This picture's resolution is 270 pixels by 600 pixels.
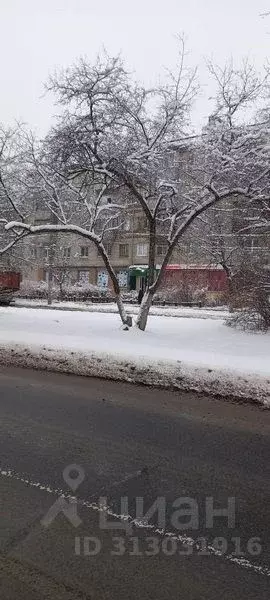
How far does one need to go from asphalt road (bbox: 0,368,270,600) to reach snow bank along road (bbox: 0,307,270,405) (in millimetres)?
1359

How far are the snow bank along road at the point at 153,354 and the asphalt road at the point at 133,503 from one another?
136cm

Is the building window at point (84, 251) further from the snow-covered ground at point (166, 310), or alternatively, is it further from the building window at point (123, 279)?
the snow-covered ground at point (166, 310)

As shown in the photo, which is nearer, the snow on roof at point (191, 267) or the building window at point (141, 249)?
the snow on roof at point (191, 267)

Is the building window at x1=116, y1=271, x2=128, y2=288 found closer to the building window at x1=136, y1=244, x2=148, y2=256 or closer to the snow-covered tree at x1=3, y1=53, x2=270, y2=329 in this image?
the building window at x1=136, y1=244, x2=148, y2=256

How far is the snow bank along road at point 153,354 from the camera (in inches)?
335

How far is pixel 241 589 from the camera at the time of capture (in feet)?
9.47

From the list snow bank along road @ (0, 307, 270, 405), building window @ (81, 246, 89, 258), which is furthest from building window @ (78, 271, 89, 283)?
snow bank along road @ (0, 307, 270, 405)

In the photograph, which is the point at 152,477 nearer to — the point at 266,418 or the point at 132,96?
the point at 266,418

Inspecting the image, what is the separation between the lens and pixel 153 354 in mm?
10422

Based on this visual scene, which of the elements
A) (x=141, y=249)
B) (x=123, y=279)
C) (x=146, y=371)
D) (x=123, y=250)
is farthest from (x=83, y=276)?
(x=146, y=371)

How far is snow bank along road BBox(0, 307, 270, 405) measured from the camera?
27.9 feet

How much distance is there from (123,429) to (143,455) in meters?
0.98

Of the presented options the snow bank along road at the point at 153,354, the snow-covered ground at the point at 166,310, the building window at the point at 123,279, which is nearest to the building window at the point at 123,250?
the building window at the point at 123,279

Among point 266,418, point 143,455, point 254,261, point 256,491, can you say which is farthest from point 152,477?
point 254,261
